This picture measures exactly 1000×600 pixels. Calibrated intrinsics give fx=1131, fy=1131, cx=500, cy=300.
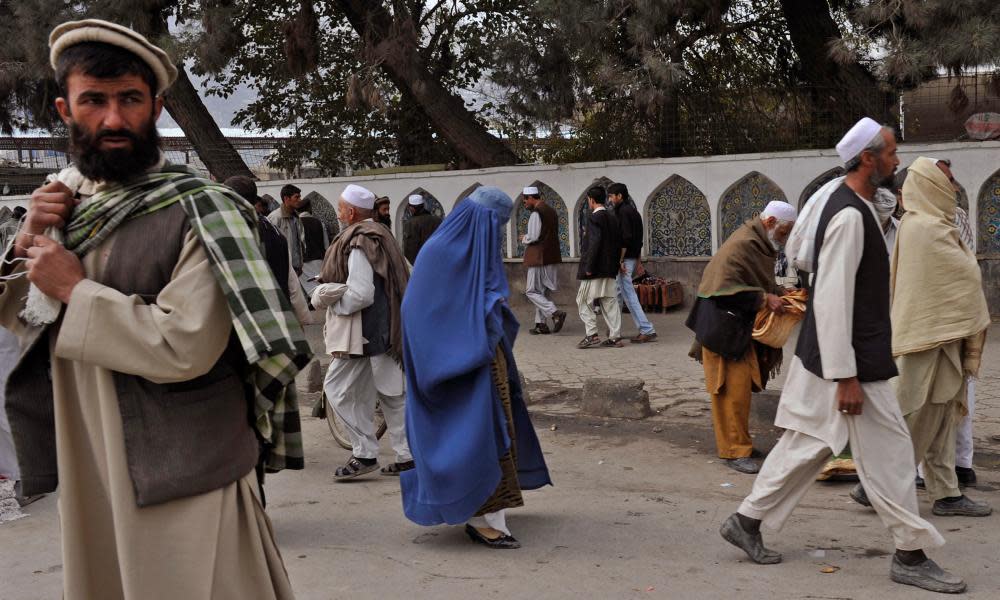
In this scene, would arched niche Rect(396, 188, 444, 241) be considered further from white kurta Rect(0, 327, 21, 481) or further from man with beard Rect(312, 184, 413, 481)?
white kurta Rect(0, 327, 21, 481)

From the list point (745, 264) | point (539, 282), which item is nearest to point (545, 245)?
point (539, 282)

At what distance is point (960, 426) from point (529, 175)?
10083 millimetres

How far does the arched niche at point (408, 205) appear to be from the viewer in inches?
650

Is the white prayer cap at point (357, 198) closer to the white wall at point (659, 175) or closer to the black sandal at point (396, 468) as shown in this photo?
the black sandal at point (396, 468)

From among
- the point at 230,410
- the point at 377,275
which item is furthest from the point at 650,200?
the point at 230,410

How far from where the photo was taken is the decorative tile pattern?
12.1 m

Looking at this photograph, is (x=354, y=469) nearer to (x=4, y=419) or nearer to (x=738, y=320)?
(x=4, y=419)

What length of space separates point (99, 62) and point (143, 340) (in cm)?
64

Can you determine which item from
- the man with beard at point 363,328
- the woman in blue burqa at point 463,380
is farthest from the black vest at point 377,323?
the woman in blue burqa at point 463,380

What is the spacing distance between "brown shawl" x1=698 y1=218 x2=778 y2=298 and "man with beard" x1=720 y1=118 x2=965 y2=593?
6.48 feet

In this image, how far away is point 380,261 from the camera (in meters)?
6.52

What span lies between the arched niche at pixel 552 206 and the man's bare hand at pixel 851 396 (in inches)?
417

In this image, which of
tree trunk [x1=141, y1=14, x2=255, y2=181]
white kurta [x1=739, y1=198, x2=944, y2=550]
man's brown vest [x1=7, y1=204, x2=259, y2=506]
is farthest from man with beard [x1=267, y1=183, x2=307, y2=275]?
man's brown vest [x1=7, y1=204, x2=259, y2=506]

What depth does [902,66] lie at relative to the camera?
10.9 m
